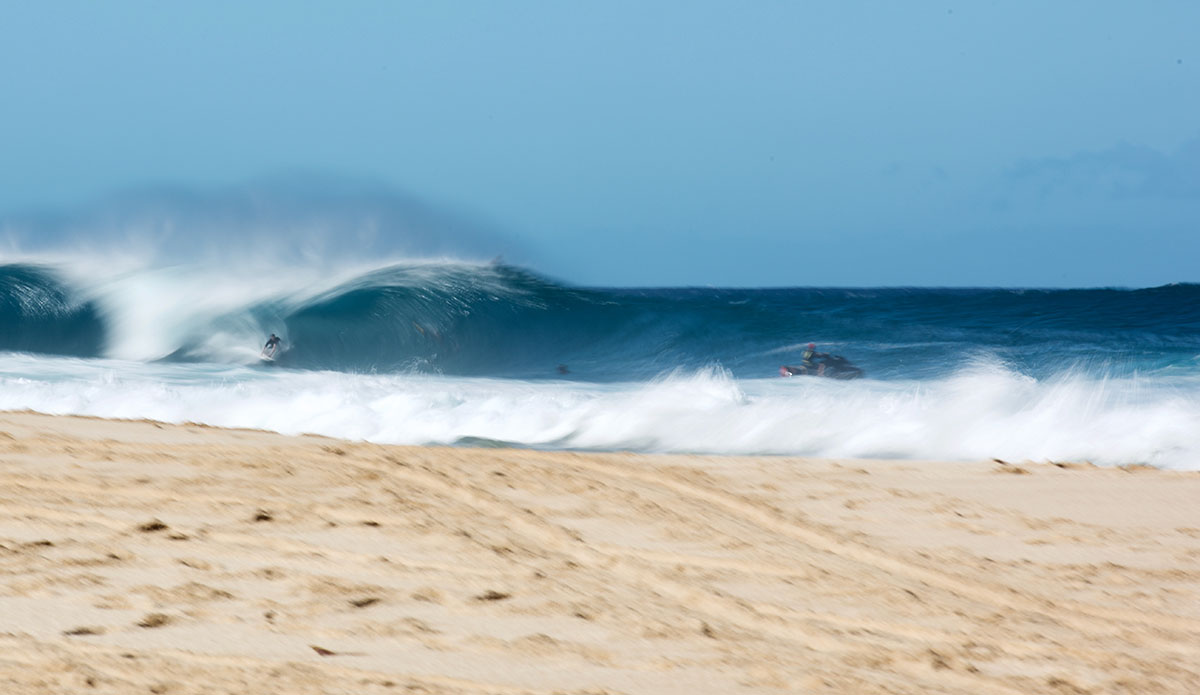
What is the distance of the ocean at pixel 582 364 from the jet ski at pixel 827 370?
27 centimetres

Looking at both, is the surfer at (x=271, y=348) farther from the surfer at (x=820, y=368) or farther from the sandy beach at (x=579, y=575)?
the sandy beach at (x=579, y=575)

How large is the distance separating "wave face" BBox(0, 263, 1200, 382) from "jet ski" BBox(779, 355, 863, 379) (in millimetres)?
773

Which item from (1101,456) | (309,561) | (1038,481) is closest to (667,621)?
(309,561)

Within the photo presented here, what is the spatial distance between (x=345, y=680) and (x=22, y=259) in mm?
20555

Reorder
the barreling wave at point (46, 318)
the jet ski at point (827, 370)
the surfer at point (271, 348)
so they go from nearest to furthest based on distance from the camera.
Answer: the jet ski at point (827, 370) < the surfer at point (271, 348) < the barreling wave at point (46, 318)

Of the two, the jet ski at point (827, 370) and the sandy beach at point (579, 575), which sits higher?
the jet ski at point (827, 370)

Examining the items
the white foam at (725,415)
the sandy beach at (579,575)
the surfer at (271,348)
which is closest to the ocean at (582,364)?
the white foam at (725,415)

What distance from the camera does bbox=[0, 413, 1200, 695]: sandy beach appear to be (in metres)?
2.81

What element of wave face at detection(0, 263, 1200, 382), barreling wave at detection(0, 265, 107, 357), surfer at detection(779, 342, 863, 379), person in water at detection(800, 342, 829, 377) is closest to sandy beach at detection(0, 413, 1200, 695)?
person in water at detection(800, 342, 829, 377)

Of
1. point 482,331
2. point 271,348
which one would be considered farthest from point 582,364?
point 271,348

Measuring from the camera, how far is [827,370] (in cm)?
1423

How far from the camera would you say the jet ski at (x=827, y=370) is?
548 inches

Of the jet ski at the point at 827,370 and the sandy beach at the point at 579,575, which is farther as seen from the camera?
the jet ski at the point at 827,370

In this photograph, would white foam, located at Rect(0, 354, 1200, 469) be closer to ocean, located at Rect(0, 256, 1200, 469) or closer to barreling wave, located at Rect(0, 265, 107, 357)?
ocean, located at Rect(0, 256, 1200, 469)
